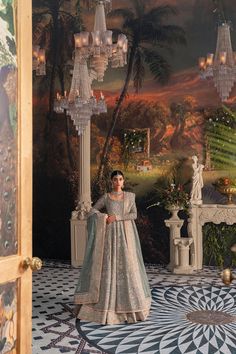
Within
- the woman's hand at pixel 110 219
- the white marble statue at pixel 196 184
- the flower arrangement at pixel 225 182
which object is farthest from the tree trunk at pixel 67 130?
the woman's hand at pixel 110 219

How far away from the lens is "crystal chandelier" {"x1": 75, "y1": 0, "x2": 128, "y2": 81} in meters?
6.29

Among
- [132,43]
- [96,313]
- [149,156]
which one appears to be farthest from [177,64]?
[96,313]

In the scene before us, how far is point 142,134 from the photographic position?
34.9ft

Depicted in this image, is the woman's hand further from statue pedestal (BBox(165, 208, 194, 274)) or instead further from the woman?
statue pedestal (BBox(165, 208, 194, 274))

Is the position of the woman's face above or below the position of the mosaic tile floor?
above

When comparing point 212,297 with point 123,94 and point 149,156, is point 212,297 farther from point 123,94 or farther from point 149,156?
point 123,94

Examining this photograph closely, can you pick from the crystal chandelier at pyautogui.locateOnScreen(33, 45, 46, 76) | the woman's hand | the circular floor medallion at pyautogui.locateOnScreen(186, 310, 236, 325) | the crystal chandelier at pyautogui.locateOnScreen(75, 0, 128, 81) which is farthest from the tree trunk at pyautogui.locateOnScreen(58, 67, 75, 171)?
the circular floor medallion at pyautogui.locateOnScreen(186, 310, 236, 325)

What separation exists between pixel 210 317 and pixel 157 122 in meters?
5.56

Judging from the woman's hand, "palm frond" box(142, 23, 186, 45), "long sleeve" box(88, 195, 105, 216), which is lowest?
the woman's hand

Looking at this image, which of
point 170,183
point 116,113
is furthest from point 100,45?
point 170,183

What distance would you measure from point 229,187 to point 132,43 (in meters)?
4.27

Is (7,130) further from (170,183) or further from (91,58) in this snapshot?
(170,183)

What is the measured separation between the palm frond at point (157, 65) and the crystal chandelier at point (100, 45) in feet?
13.2

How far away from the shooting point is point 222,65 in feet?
25.3
